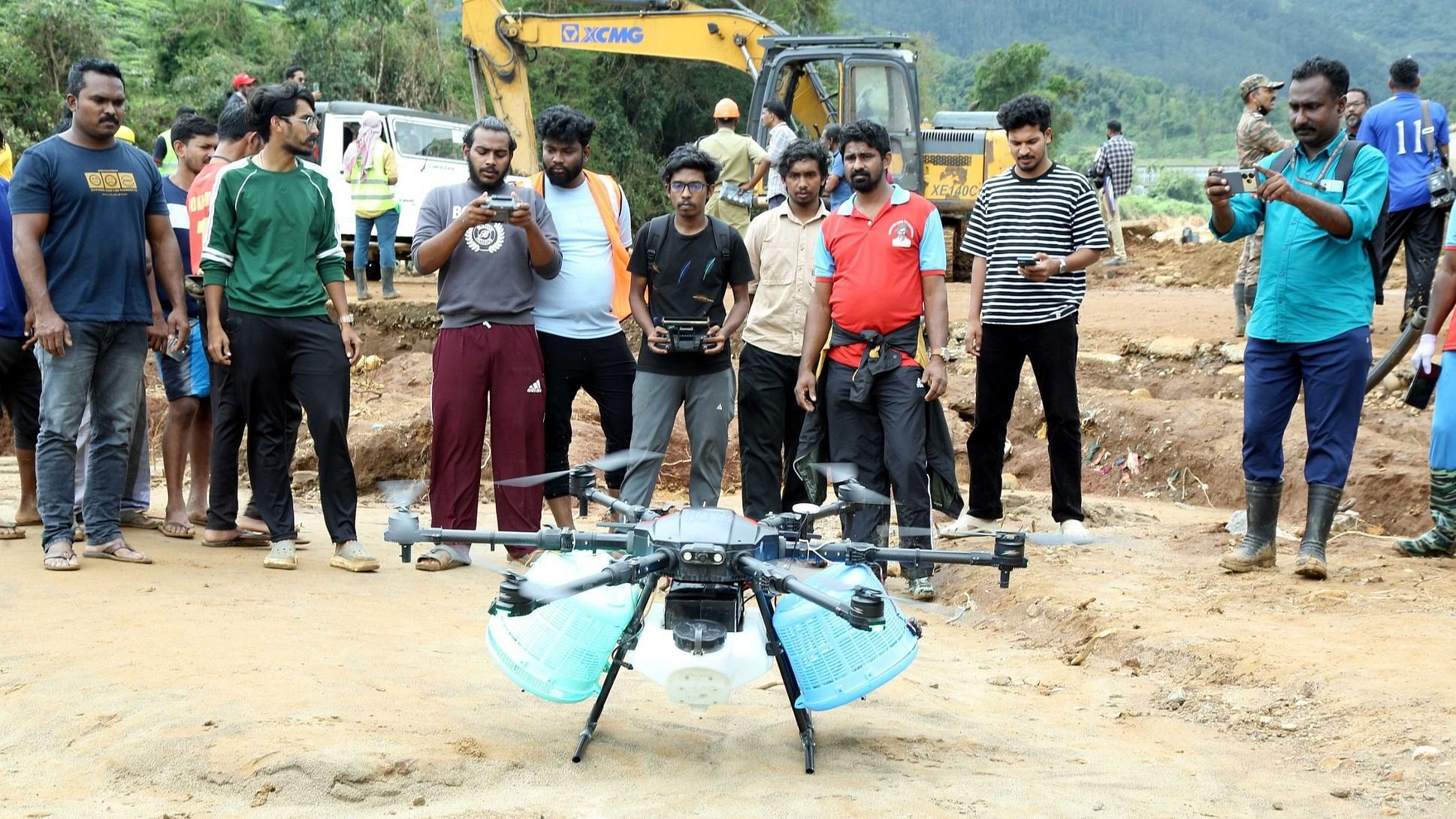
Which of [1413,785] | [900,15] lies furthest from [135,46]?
[900,15]

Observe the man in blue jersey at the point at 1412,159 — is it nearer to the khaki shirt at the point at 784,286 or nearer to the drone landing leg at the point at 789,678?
the khaki shirt at the point at 784,286

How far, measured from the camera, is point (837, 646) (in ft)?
13.9

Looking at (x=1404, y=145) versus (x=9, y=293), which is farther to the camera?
(x=1404, y=145)

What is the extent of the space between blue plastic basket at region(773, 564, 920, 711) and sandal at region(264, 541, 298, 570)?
319 centimetres

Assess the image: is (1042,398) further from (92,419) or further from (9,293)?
(9,293)

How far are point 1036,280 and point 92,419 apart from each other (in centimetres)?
436

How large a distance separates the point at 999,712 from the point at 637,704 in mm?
1291

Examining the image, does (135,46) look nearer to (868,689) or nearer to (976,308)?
(976,308)

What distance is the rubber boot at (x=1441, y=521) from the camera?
6742mm

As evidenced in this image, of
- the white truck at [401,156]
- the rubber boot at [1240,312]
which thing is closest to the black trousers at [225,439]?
the rubber boot at [1240,312]

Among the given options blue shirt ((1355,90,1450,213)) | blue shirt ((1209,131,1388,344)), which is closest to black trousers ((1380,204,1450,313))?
blue shirt ((1355,90,1450,213))

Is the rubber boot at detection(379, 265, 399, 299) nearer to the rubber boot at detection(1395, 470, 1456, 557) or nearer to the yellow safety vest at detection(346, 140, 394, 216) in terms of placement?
the yellow safety vest at detection(346, 140, 394, 216)

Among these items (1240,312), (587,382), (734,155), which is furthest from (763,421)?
(1240,312)

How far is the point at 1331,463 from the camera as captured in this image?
20.8 feet
